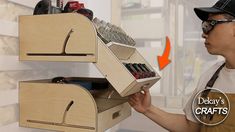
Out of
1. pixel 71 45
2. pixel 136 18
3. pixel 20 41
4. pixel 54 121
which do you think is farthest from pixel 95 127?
pixel 136 18

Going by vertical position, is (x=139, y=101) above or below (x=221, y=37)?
below

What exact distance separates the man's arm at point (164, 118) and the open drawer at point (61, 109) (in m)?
0.22

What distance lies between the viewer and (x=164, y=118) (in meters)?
1.32

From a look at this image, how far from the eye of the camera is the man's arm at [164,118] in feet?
4.12

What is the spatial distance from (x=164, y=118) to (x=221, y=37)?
1.63 feet

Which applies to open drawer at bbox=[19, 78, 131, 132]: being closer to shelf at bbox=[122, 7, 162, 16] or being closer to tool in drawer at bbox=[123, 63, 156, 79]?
tool in drawer at bbox=[123, 63, 156, 79]

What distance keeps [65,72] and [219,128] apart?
0.77 meters

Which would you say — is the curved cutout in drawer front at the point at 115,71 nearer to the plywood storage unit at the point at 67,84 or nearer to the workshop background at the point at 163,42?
the plywood storage unit at the point at 67,84

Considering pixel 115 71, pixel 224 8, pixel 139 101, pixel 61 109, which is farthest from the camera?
pixel 139 101

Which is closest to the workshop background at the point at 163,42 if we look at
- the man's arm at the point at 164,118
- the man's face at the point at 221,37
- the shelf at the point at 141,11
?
the shelf at the point at 141,11

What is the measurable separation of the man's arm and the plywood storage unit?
22 centimetres

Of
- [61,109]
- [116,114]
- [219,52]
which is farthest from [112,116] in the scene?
[219,52]

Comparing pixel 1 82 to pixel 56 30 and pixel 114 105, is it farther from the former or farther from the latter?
pixel 114 105

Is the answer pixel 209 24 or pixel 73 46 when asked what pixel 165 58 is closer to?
pixel 209 24
